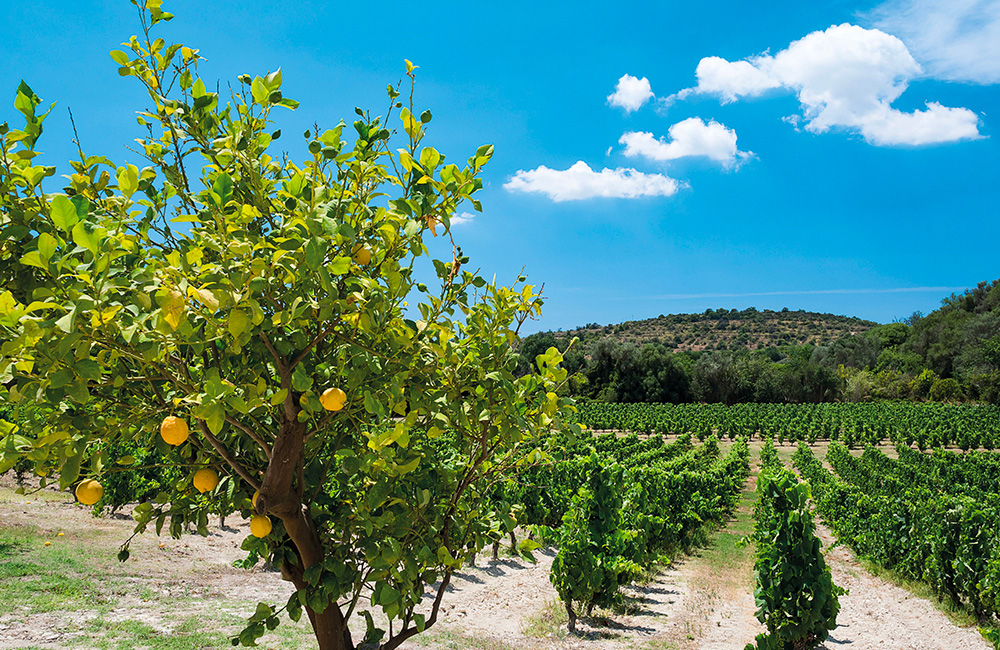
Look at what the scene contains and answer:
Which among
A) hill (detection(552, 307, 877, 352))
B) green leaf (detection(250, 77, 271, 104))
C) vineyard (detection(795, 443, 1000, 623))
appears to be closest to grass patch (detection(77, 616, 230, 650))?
green leaf (detection(250, 77, 271, 104))

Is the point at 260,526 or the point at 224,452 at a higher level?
the point at 224,452

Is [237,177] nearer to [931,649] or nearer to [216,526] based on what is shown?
[931,649]

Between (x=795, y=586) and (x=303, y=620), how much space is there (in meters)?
5.87

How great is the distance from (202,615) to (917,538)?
11.2 metres

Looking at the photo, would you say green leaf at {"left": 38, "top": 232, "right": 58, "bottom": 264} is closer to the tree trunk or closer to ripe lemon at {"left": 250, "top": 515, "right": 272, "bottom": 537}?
the tree trunk

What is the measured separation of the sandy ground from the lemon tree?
15.0 ft

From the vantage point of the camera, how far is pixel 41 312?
5.21 feet

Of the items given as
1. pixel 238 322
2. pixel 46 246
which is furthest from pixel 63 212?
pixel 238 322

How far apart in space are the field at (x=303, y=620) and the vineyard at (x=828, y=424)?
79.0 ft

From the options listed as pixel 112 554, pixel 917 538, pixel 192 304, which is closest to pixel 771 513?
pixel 917 538

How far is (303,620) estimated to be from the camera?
703 cm

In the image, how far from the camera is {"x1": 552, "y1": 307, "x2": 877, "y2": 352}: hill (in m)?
134

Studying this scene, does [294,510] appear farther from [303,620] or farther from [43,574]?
[43,574]

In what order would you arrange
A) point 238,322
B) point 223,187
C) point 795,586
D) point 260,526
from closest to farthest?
point 238,322
point 223,187
point 260,526
point 795,586
